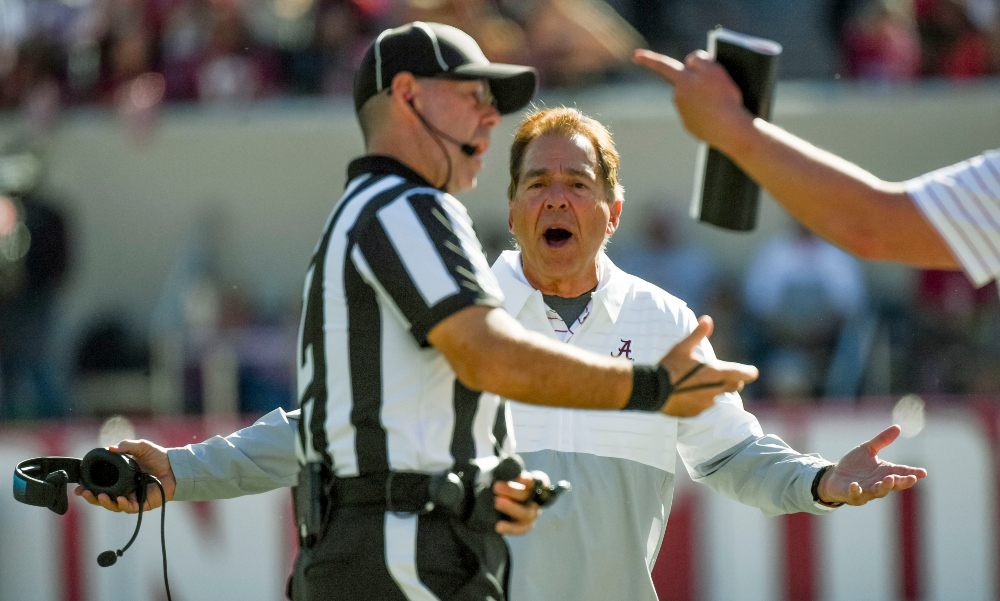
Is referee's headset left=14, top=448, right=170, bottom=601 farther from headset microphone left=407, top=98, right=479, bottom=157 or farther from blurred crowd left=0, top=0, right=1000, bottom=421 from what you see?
blurred crowd left=0, top=0, right=1000, bottom=421

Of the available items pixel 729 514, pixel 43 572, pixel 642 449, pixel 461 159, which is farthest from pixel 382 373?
pixel 43 572

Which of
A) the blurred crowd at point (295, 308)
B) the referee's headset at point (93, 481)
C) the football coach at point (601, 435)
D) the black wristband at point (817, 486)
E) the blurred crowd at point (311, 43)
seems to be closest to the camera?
the referee's headset at point (93, 481)

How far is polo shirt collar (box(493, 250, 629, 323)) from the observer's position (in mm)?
3750

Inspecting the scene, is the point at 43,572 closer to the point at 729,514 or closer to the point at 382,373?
the point at 729,514

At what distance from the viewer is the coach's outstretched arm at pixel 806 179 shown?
2.36 meters

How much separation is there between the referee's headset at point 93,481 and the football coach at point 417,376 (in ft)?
2.21

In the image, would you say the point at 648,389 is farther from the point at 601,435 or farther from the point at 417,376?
the point at 601,435

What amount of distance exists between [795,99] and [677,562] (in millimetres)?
4675

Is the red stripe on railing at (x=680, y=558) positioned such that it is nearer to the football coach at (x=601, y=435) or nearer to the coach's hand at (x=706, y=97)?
the football coach at (x=601, y=435)

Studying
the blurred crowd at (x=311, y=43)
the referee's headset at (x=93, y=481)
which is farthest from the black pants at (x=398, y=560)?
the blurred crowd at (x=311, y=43)

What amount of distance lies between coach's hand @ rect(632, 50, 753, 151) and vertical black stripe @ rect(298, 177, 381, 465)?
2.45 feet

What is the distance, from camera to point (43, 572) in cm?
759

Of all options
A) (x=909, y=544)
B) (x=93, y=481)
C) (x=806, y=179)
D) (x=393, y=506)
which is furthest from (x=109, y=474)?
(x=909, y=544)

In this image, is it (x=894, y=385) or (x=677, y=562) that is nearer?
(x=677, y=562)
